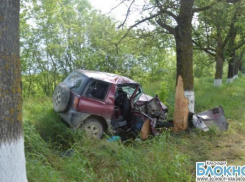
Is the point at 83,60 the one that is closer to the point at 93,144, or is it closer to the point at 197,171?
the point at 93,144

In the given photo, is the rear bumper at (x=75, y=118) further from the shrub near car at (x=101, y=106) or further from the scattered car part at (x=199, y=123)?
the scattered car part at (x=199, y=123)

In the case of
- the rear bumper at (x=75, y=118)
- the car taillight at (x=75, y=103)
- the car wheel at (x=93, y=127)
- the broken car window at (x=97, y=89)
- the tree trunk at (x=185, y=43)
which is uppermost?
the tree trunk at (x=185, y=43)

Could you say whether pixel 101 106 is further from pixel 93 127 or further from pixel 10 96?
pixel 10 96

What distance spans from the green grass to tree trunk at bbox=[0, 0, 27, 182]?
879 mm

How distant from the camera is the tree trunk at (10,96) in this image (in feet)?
8.45

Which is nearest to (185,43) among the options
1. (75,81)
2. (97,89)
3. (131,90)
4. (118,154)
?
(131,90)

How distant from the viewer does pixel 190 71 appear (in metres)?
6.93

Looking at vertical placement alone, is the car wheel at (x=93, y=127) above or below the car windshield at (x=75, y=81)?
below

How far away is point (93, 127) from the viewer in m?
6.02

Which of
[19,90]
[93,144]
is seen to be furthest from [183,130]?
[19,90]

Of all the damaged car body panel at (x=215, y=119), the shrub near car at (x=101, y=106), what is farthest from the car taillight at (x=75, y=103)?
the damaged car body panel at (x=215, y=119)

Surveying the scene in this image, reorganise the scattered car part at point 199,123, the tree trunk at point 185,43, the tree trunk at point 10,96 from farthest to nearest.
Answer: the tree trunk at point 185,43, the scattered car part at point 199,123, the tree trunk at point 10,96

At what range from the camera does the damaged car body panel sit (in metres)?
6.91

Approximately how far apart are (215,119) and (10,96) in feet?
20.3
